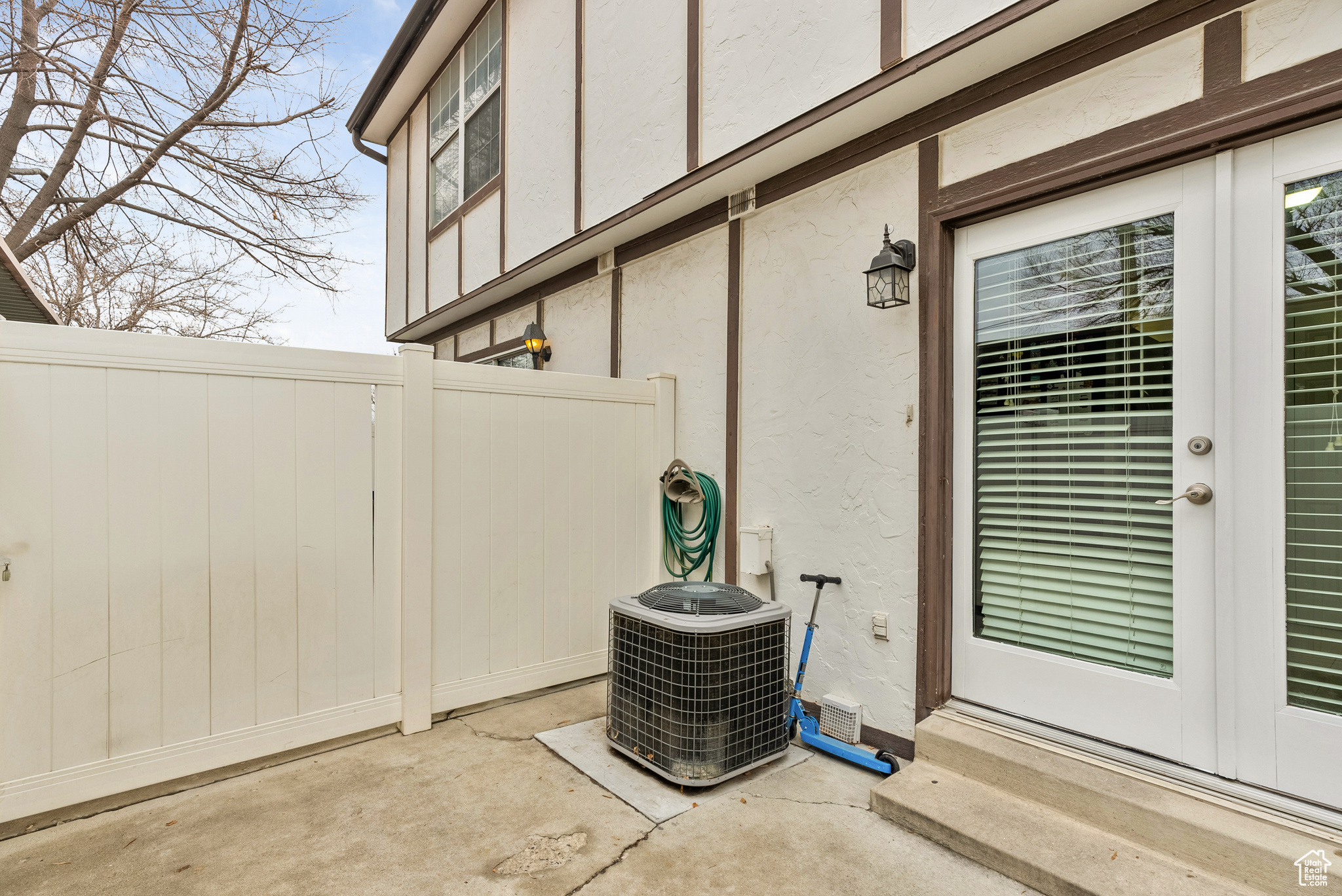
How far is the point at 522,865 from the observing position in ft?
6.40

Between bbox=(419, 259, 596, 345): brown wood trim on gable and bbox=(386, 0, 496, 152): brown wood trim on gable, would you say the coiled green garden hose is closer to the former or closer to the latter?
bbox=(419, 259, 596, 345): brown wood trim on gable

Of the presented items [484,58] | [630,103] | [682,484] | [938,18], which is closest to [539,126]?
[630,103]

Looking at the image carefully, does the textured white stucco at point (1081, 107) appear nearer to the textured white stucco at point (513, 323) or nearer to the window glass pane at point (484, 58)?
the textured white stucco at point (513, 323)

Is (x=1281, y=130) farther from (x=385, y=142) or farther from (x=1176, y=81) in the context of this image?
(x=385, y=142)

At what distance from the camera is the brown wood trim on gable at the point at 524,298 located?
16.2 ft

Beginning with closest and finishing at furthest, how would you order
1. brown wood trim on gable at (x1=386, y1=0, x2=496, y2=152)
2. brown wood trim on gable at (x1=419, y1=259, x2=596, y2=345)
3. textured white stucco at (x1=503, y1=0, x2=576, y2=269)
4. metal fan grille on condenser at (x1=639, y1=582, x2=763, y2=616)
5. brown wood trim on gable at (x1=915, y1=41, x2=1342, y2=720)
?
brown wood trim on gable at (x1=915, y1=41, x2=1342, y2=720) < metal fan grille on condenser at (x1=639, y1=582, x2=763, y2=616) < textured white stucco at (x1=503, y1=0, x2=576, y2=269) < brown wood trim on gable at (x1=419, y1=259, x2=596, y2=345) < brown wood trim on gable at (x1=386, y1=0, x2=496, y2=152)

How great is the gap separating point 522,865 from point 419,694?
1281mm

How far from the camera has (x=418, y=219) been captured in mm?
7113

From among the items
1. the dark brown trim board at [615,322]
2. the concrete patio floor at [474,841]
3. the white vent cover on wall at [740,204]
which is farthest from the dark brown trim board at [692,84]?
the concrete patio floor at [474,841]

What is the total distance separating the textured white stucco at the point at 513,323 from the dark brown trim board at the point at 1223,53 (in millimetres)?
4720

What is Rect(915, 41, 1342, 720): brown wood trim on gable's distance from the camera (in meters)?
1.86

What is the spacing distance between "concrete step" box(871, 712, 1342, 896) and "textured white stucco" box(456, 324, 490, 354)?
564cm

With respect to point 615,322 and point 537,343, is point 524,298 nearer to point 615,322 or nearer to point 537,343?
point 537,343

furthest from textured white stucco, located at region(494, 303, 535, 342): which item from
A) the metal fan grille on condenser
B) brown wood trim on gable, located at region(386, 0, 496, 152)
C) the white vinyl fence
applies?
the metal fan grille on condenser
